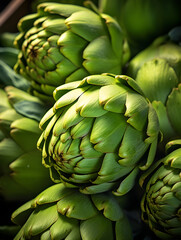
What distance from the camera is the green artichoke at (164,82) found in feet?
2.25

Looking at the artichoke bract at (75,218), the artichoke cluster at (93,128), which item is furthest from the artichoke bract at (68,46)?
the artichoke bract at (75,218)

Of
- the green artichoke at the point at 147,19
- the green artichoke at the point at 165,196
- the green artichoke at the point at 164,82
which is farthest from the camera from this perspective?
the green artichoke at the point at 147,19

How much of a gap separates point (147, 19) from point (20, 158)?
18.6 inches

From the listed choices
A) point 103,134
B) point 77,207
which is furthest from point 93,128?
point 77,207

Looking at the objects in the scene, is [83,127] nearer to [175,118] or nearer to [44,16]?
[175,118]

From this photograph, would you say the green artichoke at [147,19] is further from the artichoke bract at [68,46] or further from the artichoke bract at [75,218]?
the artichoke bract at [75,218]

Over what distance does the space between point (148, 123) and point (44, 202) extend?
10.4 inches

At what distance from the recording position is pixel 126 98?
23.8 inches

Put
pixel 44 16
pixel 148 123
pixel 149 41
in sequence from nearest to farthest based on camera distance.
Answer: pixel 148 123 → pixel 44 16 → pixel 149 41

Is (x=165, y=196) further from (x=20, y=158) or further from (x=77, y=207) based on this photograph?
(x=20, y=158)

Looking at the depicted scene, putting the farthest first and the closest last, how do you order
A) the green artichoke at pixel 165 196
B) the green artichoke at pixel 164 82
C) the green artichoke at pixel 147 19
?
the green artichoke at pixel 147 19, the green artichoke at pixel 164 82, the green artichoke at pixel 165 196

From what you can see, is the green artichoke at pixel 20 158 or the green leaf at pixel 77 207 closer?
the green leaf at pixel 77 207

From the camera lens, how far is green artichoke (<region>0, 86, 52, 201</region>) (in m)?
0.74

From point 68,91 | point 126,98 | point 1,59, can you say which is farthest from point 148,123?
point 1,59
